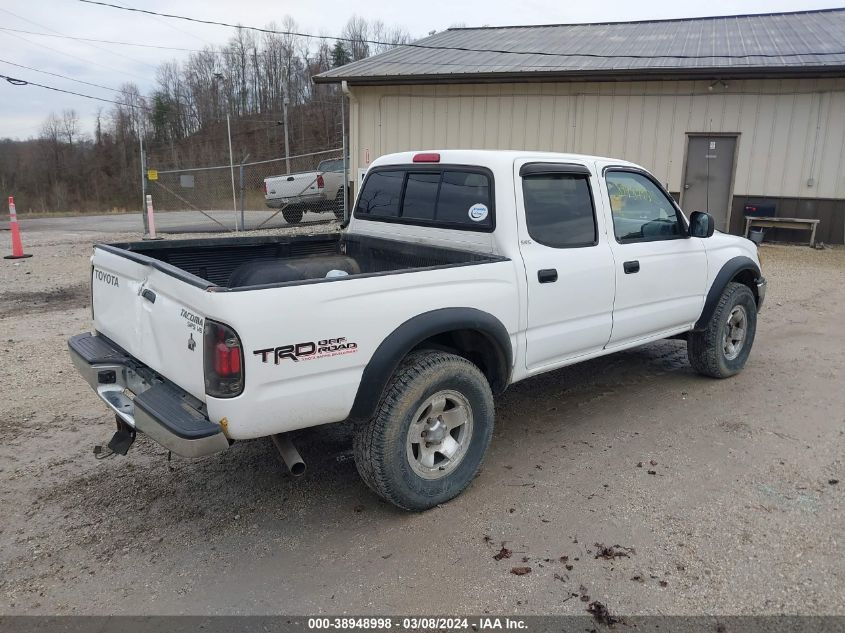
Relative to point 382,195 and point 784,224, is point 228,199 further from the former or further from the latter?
point 382,195

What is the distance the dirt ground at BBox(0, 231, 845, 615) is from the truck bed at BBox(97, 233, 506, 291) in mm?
1157

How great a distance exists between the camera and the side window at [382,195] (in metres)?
4.61

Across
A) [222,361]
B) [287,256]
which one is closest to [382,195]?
→ [287,256]

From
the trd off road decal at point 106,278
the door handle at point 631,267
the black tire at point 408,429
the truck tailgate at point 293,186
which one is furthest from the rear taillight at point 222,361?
the truck tailgate at point 293,186

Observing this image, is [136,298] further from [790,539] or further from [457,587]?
[790,539]

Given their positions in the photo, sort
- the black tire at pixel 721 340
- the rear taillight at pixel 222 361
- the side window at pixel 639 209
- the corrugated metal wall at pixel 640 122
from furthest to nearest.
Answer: the corrugated metal wall at pixel 640 122 < the black tire at pixel 721 340 < the side window at pixel 639 209 < the rear taillight at pixel 222 361

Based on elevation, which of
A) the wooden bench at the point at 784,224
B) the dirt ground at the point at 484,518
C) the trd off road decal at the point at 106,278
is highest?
the trd off road decal at the point at 106,278

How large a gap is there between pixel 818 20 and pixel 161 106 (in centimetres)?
5421

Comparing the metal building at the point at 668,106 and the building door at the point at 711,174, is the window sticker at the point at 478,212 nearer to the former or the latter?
the metal building at the point at 668,106

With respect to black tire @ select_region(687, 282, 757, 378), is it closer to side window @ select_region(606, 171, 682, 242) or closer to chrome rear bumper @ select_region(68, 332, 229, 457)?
side window @ select_region(606, 171, 682, 242)

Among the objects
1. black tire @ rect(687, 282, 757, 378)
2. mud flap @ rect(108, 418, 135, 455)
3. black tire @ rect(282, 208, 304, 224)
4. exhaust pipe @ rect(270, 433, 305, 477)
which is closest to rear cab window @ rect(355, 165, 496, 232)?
exhaust pipe @ rect(270, 433, 305, 477)

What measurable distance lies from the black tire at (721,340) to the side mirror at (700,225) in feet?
2.41

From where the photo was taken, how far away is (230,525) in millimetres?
3322

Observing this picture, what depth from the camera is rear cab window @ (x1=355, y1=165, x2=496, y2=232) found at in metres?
3.97
